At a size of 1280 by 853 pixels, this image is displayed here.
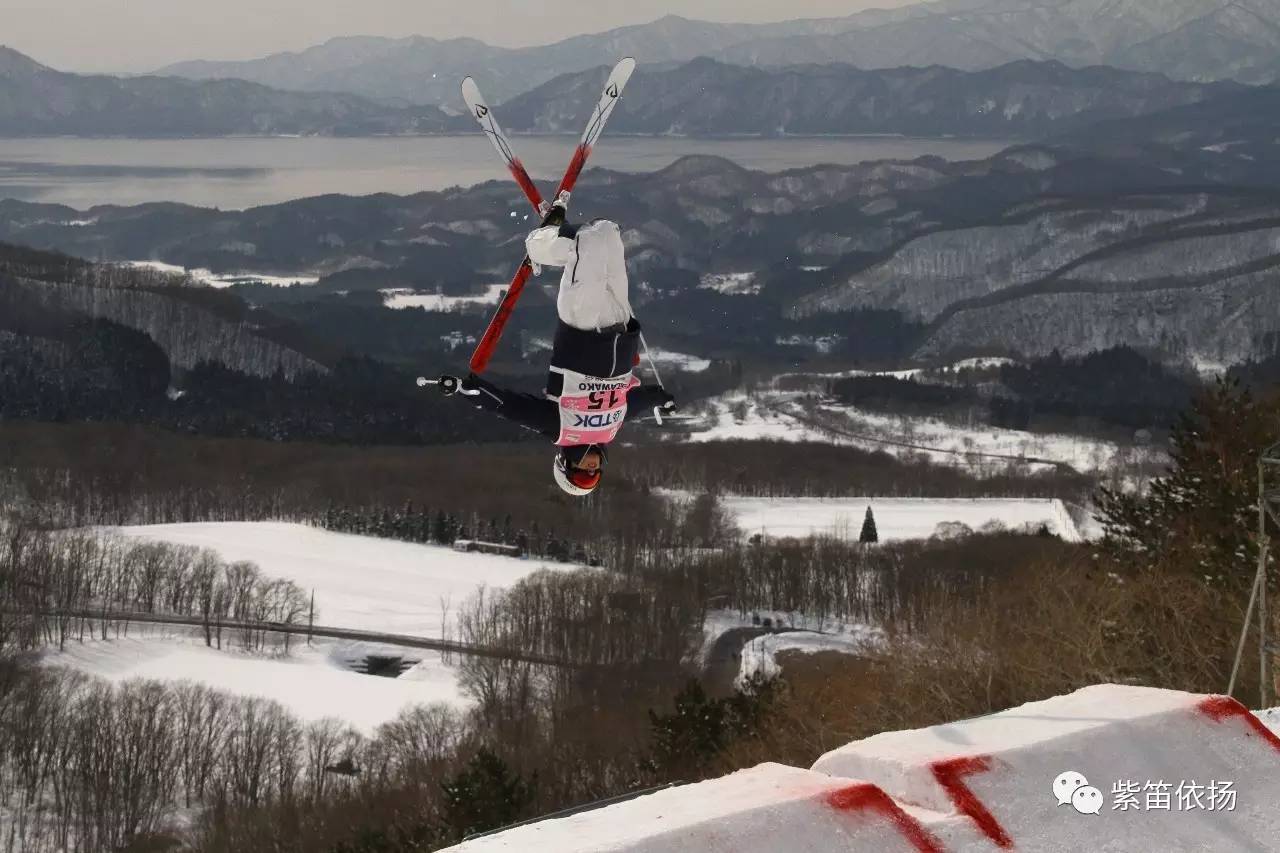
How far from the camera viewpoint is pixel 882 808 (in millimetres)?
9391

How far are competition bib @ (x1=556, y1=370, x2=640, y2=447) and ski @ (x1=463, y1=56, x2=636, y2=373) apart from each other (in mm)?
878

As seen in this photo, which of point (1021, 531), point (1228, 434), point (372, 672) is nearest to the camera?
point (1228, 434)

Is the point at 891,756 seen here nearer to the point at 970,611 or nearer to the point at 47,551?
the point at 970,611

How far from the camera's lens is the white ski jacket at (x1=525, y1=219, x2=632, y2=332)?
12.0 meters

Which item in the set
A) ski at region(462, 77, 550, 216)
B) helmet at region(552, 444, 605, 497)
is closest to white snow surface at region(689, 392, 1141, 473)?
helmet at region(552, 444, 605, 497)

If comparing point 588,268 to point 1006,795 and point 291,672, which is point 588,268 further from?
point 291,672

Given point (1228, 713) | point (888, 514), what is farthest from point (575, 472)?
point (888, 514)

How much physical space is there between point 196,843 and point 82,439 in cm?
9275

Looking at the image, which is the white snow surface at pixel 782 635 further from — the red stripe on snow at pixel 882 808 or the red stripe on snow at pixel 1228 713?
the red stripe on snow at pixel 882 808

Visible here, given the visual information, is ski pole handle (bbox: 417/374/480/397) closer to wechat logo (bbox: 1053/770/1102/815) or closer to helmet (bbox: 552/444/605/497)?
helmet (bbox: 552/444/605/497)

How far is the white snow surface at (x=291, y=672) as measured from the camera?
85.8m

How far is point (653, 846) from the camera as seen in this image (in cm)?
862

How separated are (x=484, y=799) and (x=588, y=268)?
119 feet

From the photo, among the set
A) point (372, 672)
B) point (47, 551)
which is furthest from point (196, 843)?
point (47, 551)
